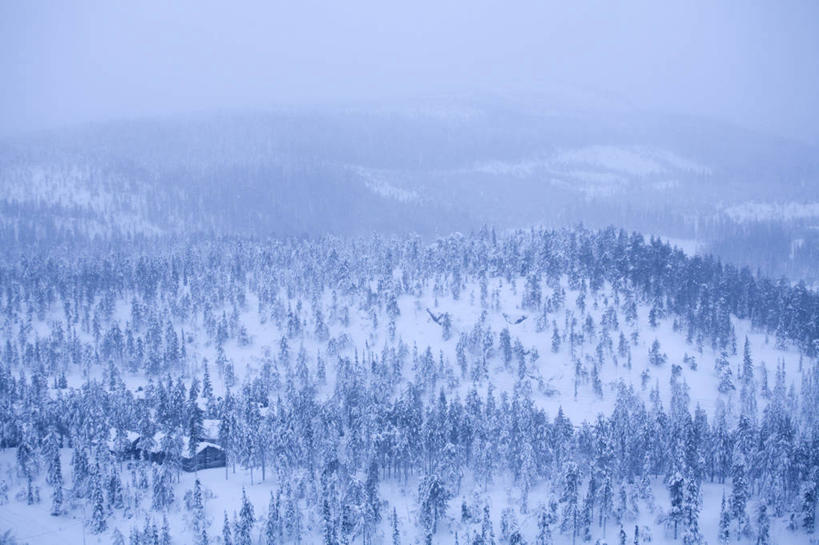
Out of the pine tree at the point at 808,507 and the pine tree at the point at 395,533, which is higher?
the pine tree at the point at 808,507

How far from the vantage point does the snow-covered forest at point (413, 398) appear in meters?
90.2

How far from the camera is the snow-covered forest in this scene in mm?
90250

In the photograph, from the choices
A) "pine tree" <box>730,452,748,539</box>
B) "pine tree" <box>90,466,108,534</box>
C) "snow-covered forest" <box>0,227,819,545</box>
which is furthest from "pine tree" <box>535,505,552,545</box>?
"pine tree" <box>90,466,108,534</box>

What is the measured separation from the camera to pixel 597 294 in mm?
153875

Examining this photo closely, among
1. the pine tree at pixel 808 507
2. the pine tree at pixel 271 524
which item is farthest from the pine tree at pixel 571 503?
the pine tree at pixel 271 524

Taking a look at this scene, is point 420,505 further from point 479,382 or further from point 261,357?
point 261,357

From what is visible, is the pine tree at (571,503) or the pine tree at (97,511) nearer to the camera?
the pine tree at (97,511)

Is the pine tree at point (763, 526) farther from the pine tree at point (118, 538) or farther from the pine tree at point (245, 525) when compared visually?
the pine tree at point (118, 538)

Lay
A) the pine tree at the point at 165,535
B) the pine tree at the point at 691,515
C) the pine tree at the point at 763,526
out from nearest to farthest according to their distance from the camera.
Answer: the pine tree at the point at 165,535
the pine tree at the point at 763,526
the pine tree at the point at 691,515

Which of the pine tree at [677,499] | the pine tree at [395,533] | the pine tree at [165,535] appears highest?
the pine tree at [677,499]

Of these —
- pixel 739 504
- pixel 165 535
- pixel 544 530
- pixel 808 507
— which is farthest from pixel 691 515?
pixel 165 535

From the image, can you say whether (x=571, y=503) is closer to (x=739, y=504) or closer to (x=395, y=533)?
(x=739, y=504)

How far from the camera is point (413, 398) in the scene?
114 metres

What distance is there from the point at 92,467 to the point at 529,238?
12660 cm
